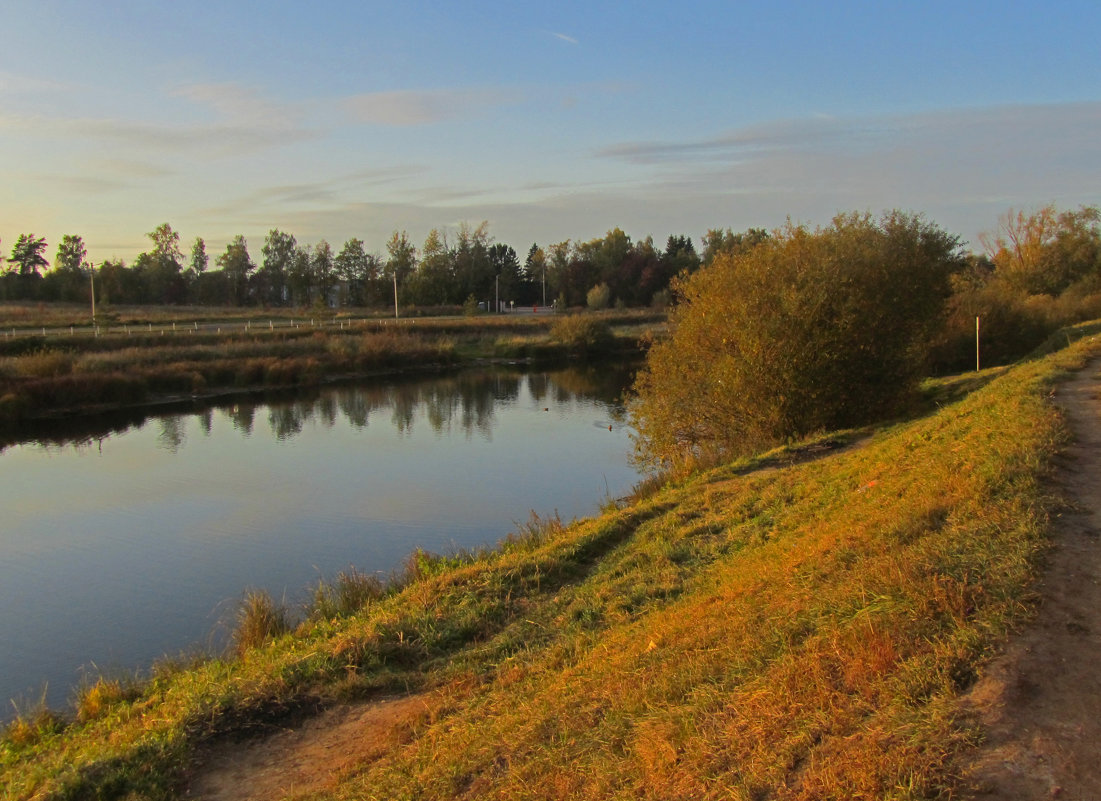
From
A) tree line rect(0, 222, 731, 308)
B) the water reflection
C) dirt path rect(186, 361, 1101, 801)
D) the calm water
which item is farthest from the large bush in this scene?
tree line rect(0, 222, 731, 308)

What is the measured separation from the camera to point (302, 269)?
93125 mm

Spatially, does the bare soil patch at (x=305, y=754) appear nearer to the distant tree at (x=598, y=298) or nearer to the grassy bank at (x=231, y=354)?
the grassy bank at (x=231, y=354)

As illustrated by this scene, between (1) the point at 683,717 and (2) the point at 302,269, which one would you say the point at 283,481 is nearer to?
(1) the point at 683,717

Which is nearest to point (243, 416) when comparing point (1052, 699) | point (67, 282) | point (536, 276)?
point (1052, 699)

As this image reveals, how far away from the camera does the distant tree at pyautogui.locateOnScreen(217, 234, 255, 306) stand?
9509 centimetres

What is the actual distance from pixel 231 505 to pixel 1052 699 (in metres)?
16.9

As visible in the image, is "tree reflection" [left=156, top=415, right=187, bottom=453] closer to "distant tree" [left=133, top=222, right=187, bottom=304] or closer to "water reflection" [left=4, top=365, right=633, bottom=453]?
"water reflection" [left=4, top=365, right=633, bottom=453]

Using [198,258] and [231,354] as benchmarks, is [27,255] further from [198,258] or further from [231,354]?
[231,354]

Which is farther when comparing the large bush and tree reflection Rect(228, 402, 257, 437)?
tree reflection Rect(228, 402, 257, 437)

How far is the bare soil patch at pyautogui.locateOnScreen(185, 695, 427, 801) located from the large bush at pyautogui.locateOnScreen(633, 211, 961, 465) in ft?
37.4

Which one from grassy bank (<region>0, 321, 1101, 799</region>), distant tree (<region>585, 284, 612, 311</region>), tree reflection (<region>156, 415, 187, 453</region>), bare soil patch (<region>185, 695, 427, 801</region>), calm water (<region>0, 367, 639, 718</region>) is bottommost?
calm water (<region>0, 367, 639, 718</region>)

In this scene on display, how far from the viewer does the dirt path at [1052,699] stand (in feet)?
10.6

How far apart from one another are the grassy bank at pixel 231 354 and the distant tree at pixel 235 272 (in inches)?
1401

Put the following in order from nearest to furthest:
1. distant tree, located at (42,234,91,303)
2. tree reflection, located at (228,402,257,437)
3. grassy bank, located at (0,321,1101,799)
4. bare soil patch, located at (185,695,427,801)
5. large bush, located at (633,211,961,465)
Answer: grassy bank, located at (0,321,1101,799) < bare soil patch, located at (185,695,427,801) < large bush, located at (633,211,961,465) < tree reflection, located at (228,402,257,437) < distant tree, located at (42,234,91,303)
